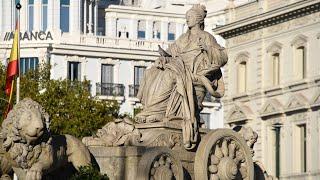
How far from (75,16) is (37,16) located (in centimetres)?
235

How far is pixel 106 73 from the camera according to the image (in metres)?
120

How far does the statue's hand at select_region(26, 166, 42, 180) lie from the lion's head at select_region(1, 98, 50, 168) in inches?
4.7

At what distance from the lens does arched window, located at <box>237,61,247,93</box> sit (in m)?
101

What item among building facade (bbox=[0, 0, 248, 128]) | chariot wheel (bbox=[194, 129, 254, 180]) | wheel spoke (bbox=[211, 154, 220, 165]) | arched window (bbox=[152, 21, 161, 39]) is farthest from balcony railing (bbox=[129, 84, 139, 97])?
wheel spoke (bbox=[211, 154, 220, 165])

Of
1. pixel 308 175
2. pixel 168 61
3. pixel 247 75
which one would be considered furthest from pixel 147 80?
pixel 247 75

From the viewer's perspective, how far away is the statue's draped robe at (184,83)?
104ft

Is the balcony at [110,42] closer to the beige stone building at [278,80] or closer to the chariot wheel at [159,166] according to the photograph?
the beige stone building at [278,80]

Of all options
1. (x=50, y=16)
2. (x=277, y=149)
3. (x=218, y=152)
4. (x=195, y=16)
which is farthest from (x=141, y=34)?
(x=218, y=152)

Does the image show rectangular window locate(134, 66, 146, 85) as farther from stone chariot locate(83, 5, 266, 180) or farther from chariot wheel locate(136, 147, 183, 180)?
chariot wheel locate(136, 147, 183, 180)

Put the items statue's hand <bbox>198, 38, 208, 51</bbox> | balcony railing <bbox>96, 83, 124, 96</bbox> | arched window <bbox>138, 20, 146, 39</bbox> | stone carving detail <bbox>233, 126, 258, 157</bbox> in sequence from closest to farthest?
statue's hand <bbox>198, 38, 208, 51</bbox>, stone carving detail <bbox>233, 126, 258, 157</bbox>, balcony railing <bbox>96, 83, 124, 96</bbox>, arched window <bbox>138, 20, 146, 39</bbox>

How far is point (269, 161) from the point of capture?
318 feet

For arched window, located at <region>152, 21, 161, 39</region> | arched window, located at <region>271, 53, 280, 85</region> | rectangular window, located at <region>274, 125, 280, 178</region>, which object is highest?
arched window, located at <region>152, 21, 161, 39</region>

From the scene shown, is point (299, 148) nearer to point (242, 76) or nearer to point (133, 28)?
point (242, 76)

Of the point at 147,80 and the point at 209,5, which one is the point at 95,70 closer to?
the point at 209,5
